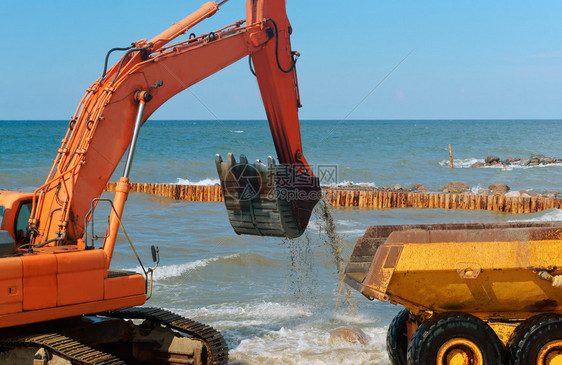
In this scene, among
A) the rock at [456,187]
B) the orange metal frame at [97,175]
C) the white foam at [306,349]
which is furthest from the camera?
the rock at [456,187]

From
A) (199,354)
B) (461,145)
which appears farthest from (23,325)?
(461,145)

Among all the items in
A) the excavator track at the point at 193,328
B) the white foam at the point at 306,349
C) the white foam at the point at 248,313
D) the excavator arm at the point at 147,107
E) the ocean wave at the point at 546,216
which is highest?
the excavator arm at the point at 147,107

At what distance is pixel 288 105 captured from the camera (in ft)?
31.4

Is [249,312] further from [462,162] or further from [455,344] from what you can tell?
[462,162]

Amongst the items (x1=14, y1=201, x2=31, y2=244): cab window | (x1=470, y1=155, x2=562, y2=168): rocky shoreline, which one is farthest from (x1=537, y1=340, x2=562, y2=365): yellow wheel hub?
(x1=470, y1=155, x2=562, y2=168): rocky shoreline

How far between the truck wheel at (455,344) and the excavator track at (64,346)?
290 cm

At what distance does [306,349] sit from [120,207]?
380 centimetres

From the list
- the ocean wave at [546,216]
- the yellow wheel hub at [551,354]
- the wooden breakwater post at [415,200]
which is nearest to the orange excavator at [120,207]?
the yellow wheel hub at [551,354]

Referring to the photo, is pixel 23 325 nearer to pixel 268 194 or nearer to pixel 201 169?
pixel 268 194

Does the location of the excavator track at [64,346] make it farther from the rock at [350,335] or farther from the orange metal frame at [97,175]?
the rock at [350,335]

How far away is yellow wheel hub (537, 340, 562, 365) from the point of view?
650 cm

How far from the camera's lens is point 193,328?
758cm

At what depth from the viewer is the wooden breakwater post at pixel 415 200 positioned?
22406 mm

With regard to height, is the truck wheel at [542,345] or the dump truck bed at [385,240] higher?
the dump truck bed at [385,240]
